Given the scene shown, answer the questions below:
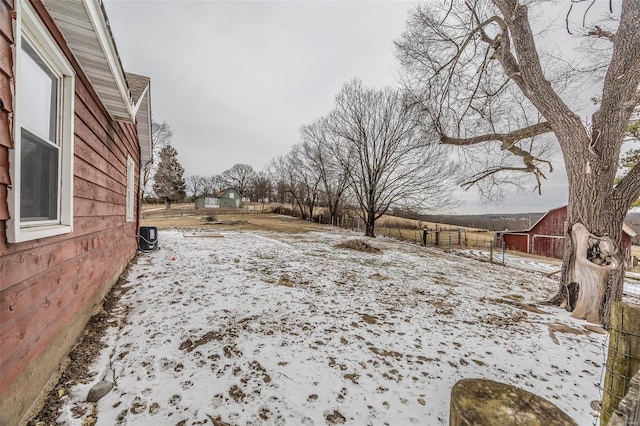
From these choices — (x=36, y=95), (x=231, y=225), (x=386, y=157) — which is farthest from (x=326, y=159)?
(x=36, y=95)

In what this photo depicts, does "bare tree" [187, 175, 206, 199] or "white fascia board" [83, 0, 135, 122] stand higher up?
"bare tree" [187, 175, 206, 199]

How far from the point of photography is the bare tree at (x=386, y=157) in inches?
547

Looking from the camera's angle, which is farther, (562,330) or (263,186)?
(263,186)

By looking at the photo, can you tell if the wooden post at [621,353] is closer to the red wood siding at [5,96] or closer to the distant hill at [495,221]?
the red wood siding at [5,96]

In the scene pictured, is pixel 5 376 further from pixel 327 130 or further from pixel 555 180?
pixel 327 130

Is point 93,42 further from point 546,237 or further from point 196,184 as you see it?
point 196,184

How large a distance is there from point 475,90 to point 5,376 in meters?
7.44

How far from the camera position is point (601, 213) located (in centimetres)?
355

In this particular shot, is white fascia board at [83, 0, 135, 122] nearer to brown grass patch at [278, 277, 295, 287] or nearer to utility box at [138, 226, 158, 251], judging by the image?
brown grass patch at [278, 277, 295, 287]

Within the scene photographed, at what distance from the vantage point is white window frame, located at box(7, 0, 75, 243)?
1.44 m

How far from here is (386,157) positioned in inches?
579

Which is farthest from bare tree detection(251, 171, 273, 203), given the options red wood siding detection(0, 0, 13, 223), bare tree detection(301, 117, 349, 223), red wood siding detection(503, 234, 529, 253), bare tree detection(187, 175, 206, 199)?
red wood siding detection(0, 0, 13, 223)

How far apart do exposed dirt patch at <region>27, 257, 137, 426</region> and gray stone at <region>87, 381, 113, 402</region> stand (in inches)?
5.6

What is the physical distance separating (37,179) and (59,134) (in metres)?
0.51
